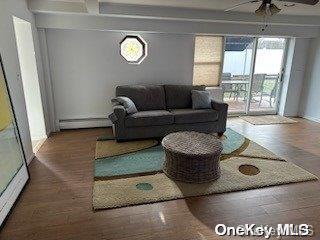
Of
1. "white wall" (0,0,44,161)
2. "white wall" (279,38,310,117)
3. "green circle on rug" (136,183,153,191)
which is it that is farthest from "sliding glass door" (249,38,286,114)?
"white wall" (0,0,44,161)

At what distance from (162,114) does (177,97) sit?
0.78 m

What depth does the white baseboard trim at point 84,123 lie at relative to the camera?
15.2 ft

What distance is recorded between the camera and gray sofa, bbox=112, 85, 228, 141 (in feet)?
12.7

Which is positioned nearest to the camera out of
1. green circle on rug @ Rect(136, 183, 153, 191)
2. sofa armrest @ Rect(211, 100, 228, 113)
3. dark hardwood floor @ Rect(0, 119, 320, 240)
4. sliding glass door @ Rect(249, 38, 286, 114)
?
dark hardwood floor @ Rect(0, 119, 320, 240)

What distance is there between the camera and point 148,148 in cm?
371

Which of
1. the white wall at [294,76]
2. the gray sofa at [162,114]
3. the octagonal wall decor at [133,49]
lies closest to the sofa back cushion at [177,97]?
the gray sofa at [162,114]

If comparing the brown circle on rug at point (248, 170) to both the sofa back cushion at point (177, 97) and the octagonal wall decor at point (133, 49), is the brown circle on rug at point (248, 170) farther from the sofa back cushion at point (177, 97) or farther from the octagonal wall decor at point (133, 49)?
the octagonal wall decor at point (133, 49)

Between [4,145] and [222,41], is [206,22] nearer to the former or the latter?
[222,41]

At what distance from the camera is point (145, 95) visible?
4.44m

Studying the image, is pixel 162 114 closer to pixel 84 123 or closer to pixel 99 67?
pixel 99 67

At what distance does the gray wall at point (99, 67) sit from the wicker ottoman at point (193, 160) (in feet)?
7.58

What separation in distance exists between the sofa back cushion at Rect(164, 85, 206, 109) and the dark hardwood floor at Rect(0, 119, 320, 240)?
2.10 meters

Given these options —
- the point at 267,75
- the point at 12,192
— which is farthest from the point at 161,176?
the point at 267,75

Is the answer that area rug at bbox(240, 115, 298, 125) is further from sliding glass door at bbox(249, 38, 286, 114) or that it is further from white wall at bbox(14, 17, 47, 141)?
white wall at bbox(14, 17, 47, 141)
